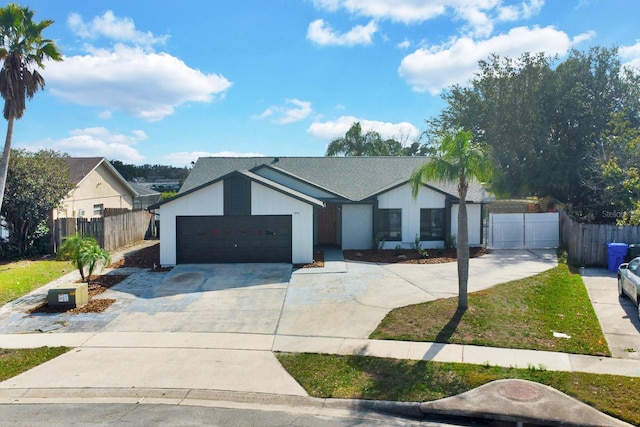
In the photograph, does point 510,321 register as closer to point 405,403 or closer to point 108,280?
point 405,403

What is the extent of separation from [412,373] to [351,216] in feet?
45.7

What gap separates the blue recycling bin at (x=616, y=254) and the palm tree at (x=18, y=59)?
22.8 meters

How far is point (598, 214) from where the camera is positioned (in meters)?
25.5

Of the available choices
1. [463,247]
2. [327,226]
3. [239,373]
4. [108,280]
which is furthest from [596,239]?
[108,280]

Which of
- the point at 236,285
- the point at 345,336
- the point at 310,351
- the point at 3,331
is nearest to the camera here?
the point at 310,351

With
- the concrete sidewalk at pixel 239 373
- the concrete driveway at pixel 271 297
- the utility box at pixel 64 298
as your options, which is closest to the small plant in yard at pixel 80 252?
the concrete driveway at pixel 271 297

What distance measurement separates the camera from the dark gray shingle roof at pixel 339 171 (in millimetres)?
23016

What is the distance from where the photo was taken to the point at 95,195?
88.2 ft

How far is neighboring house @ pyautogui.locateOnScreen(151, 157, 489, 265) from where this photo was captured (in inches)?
722

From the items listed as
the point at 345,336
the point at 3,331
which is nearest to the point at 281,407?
the point at 345,336

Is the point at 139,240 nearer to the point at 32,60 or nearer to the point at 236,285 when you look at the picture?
the point at 32,60

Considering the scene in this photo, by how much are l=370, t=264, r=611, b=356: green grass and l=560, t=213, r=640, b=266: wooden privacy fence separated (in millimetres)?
4527

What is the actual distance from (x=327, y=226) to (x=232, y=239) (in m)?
6.06

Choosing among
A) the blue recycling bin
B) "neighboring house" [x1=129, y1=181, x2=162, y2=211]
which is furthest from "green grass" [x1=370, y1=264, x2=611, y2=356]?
"neighboring house" [x1=129, y1=181, x2=162, y2=211]
